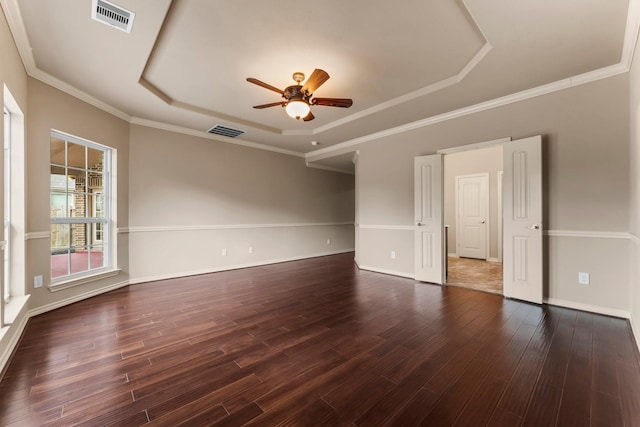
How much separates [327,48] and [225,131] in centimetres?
298

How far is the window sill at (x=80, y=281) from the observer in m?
3.18

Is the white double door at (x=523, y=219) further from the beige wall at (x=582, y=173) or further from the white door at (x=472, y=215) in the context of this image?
the white door at (x=472, y=215)

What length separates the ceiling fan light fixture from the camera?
118 inches

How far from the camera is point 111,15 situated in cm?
212

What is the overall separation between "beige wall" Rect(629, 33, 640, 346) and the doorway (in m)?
3.11

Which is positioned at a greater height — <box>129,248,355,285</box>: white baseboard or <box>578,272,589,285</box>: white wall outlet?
<box>578,272,589,285</box>: white wall outlet

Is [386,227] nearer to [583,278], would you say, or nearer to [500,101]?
[500,101]

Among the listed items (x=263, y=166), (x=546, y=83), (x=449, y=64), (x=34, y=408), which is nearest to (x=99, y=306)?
(x=34, y=408)

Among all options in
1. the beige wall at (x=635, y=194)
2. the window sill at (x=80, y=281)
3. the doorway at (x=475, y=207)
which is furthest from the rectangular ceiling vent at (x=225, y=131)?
the beige wall at (x=635, y=194)

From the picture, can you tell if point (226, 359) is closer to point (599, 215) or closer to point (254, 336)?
point (254, 336)

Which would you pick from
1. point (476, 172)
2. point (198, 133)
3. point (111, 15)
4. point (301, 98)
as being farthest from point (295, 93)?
point (476, 172)

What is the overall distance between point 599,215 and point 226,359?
159 inches

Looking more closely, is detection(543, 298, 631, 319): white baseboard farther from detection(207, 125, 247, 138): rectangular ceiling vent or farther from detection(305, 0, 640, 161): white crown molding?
detection(207, 125, 247, 138): rectangular ceiling vent

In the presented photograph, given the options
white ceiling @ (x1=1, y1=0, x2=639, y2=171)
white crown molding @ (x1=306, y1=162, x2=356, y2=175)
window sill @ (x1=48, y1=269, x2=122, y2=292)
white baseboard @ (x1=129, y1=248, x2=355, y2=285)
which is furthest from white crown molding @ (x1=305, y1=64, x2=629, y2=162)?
window sill @ (x1=48, y1=269, x2=122, y2=292)
